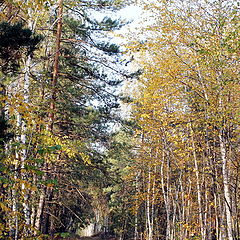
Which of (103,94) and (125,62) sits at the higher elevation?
(125,62)

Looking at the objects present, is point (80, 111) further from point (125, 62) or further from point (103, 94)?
point (125, 62)

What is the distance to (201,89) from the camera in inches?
336

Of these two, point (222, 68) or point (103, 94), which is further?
point (103, 94)

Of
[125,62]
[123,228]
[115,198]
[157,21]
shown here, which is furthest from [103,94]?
[123,228]

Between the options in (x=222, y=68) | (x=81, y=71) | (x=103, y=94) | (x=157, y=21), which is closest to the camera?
(x=222, y=68)

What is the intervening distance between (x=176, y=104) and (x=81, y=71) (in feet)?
11.3

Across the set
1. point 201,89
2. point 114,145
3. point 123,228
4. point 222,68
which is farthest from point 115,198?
point 222,68

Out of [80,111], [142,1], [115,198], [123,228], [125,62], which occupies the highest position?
[142,1]

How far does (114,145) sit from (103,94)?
5.71ft

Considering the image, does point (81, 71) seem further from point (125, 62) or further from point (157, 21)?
point (157, 21)

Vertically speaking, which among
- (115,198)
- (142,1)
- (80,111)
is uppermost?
(142,1)

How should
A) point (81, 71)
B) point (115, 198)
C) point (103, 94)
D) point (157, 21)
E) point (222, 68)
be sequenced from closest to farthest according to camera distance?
point (222, 68) → point (157, 21) → point (103, 94) → point (81, 71) → point (115, 198)

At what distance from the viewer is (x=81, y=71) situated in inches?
379

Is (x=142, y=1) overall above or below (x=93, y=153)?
above
